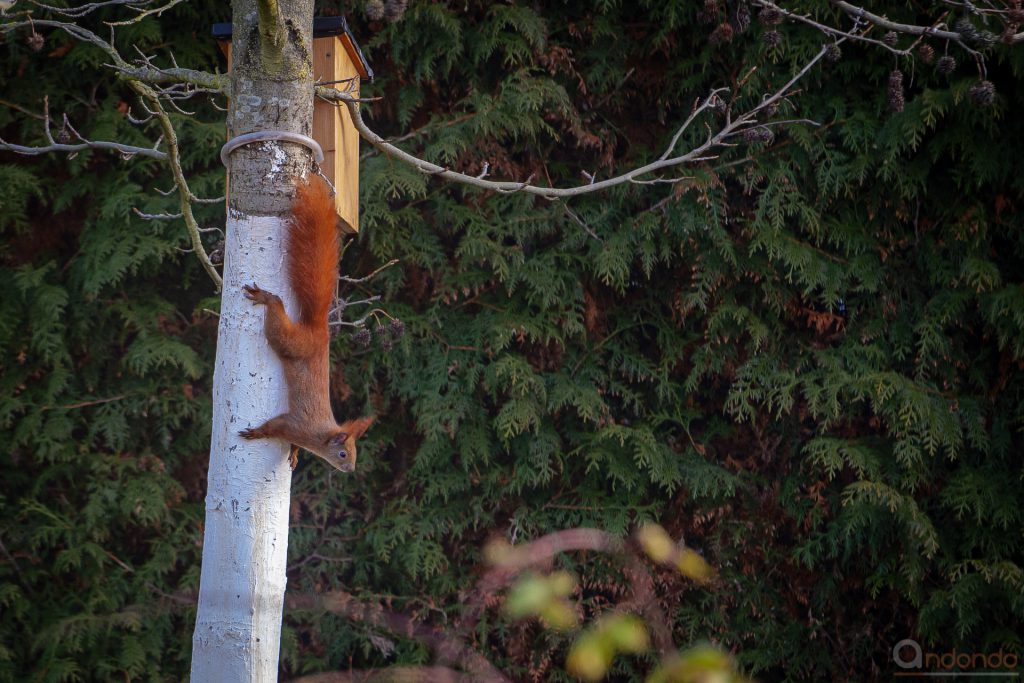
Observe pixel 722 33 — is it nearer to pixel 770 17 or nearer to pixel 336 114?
pixel 770 17

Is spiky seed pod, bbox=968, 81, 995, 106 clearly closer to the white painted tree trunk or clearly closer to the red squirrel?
the red squirrel

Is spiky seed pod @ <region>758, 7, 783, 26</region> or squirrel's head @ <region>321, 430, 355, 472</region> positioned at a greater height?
spiky seed pod @ <region>758, 7, 783, 26</region>

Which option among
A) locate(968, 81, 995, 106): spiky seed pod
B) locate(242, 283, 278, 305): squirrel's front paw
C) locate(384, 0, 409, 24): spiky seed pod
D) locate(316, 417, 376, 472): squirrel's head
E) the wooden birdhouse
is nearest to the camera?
locate(242, 283, 278, 305): squirrel's front paw

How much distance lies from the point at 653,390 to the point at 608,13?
4.48 ft

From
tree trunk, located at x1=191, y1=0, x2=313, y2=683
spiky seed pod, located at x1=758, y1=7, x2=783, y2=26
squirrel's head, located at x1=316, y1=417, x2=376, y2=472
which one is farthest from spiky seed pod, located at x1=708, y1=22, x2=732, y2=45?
squirrel's head, located at x1=316, y1=417, x2=376, y2=472

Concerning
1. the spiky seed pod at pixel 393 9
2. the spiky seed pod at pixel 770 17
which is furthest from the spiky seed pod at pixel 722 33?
the spiky seed pod at pixel 393 9

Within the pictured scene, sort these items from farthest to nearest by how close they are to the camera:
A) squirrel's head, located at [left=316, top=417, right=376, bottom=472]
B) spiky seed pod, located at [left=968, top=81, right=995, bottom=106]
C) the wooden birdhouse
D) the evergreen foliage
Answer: the evergreen foliage
spiky seed pod, located at [left=968, top=81, right=995, bottom=106]
the wooden birdhouse
squirrel's head, located at [left=316, top=417, right=376, bottom=472]

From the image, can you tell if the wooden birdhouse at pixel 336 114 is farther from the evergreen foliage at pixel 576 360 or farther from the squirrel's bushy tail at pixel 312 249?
the evergreen foliage at pixel 576 360

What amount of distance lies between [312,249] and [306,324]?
0.14 meters

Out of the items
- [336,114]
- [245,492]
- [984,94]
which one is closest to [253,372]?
[245,492]

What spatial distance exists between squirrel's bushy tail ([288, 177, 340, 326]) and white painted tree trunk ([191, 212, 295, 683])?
33 mm

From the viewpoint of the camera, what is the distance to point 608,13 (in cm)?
321

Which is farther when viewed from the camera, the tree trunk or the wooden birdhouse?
the wooden birdhouse

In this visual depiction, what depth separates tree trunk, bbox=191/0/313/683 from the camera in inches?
59.8
